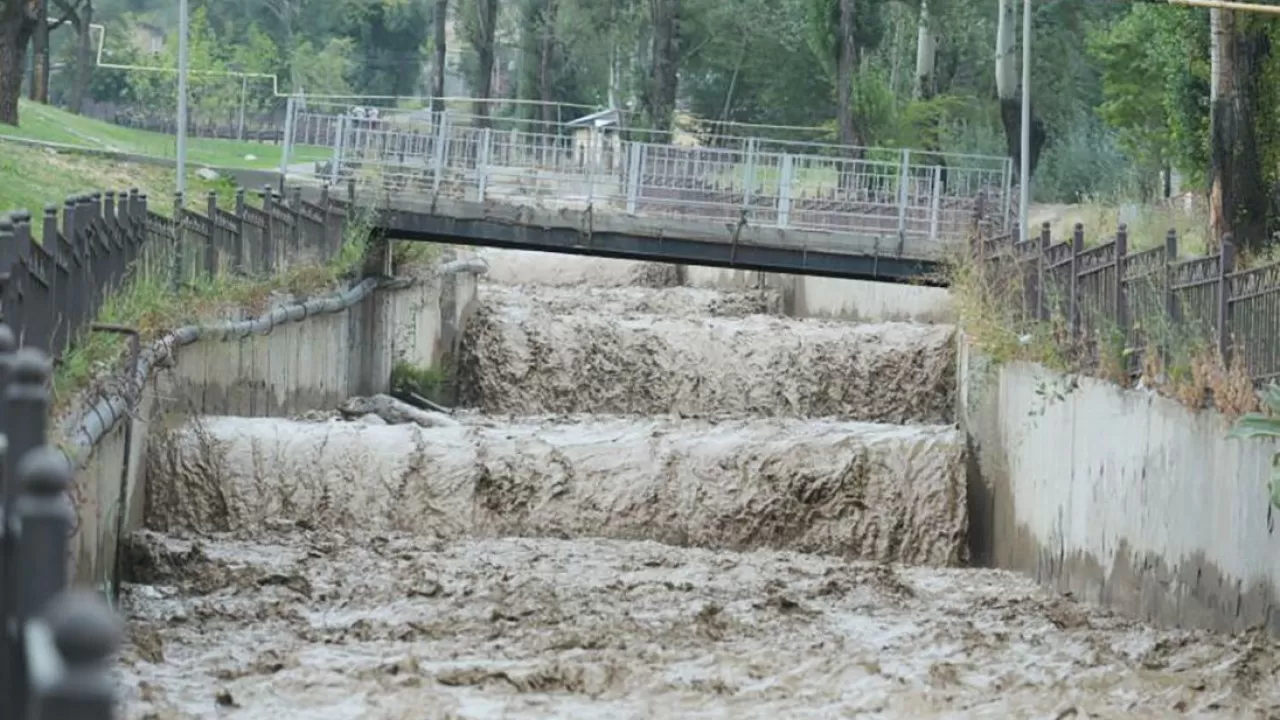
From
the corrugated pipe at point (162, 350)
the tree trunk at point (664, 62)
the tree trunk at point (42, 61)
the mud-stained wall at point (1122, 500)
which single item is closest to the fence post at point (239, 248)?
the corrugated pipe at point (162, 350)

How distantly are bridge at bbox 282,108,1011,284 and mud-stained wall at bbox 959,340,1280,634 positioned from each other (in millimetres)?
9466

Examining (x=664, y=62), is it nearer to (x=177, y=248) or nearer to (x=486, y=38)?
(x=486, y=38)

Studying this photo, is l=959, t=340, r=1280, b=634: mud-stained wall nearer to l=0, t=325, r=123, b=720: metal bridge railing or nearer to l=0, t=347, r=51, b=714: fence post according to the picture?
l=0, t=347, r=51, b=714: fence post

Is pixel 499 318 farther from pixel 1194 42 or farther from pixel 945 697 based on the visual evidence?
pixel 945 697

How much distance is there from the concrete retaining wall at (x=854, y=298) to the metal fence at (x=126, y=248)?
10.6m

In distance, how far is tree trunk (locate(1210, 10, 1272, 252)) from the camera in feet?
89.3

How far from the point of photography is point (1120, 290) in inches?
754

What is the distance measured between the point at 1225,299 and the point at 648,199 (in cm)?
2032

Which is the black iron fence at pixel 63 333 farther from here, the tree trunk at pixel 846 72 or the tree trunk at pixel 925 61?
the tree trunk at pixel 925 61

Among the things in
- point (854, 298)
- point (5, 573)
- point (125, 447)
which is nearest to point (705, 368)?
point (854, 298)

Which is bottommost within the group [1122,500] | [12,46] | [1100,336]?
[1122,500]

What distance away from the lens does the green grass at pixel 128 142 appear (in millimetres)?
42791

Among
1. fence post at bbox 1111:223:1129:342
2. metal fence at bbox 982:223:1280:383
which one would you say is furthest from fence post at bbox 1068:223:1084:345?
Result: fence post at bbox 1111:223:1129:342

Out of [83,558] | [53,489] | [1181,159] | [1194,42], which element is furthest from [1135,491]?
[1181,159]
